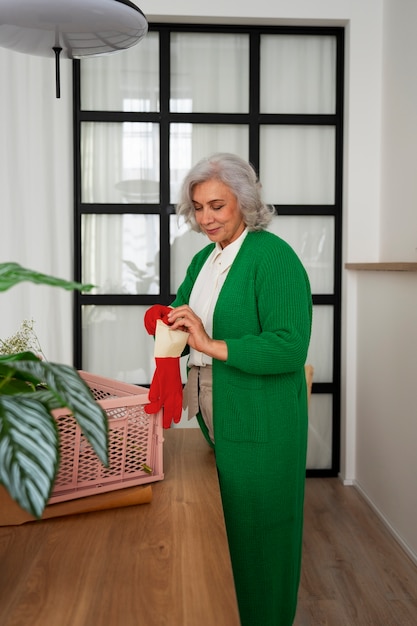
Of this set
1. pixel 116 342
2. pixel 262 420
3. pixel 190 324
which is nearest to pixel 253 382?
pixel 262 420

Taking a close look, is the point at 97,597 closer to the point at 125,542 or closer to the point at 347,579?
the point at 125,542

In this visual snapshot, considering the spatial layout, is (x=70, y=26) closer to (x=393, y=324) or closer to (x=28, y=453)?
(x=28, y=453)

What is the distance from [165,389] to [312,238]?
2.55m

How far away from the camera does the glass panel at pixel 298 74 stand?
390 cm

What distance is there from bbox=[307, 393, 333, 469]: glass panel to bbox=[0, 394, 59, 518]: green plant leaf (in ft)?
11.4

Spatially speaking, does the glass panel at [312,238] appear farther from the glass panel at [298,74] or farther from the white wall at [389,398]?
the glass panel at [298,74]

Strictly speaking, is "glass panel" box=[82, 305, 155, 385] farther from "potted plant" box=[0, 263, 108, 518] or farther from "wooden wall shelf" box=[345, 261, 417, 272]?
"potted plant" box=[0, 263, 108, 518]

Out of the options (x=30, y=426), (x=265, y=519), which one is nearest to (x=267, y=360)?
(x=265, y=519)

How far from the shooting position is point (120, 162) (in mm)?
3900

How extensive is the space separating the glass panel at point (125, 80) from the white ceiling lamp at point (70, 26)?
2.22 metres

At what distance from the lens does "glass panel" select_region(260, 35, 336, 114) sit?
3904 mm

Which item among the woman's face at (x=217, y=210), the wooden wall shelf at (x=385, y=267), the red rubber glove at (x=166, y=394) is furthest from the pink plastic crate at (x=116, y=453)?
the wooden wall shelf at (x=385, y=267)

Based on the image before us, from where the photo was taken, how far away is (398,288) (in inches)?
126

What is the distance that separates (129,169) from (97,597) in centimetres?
311
